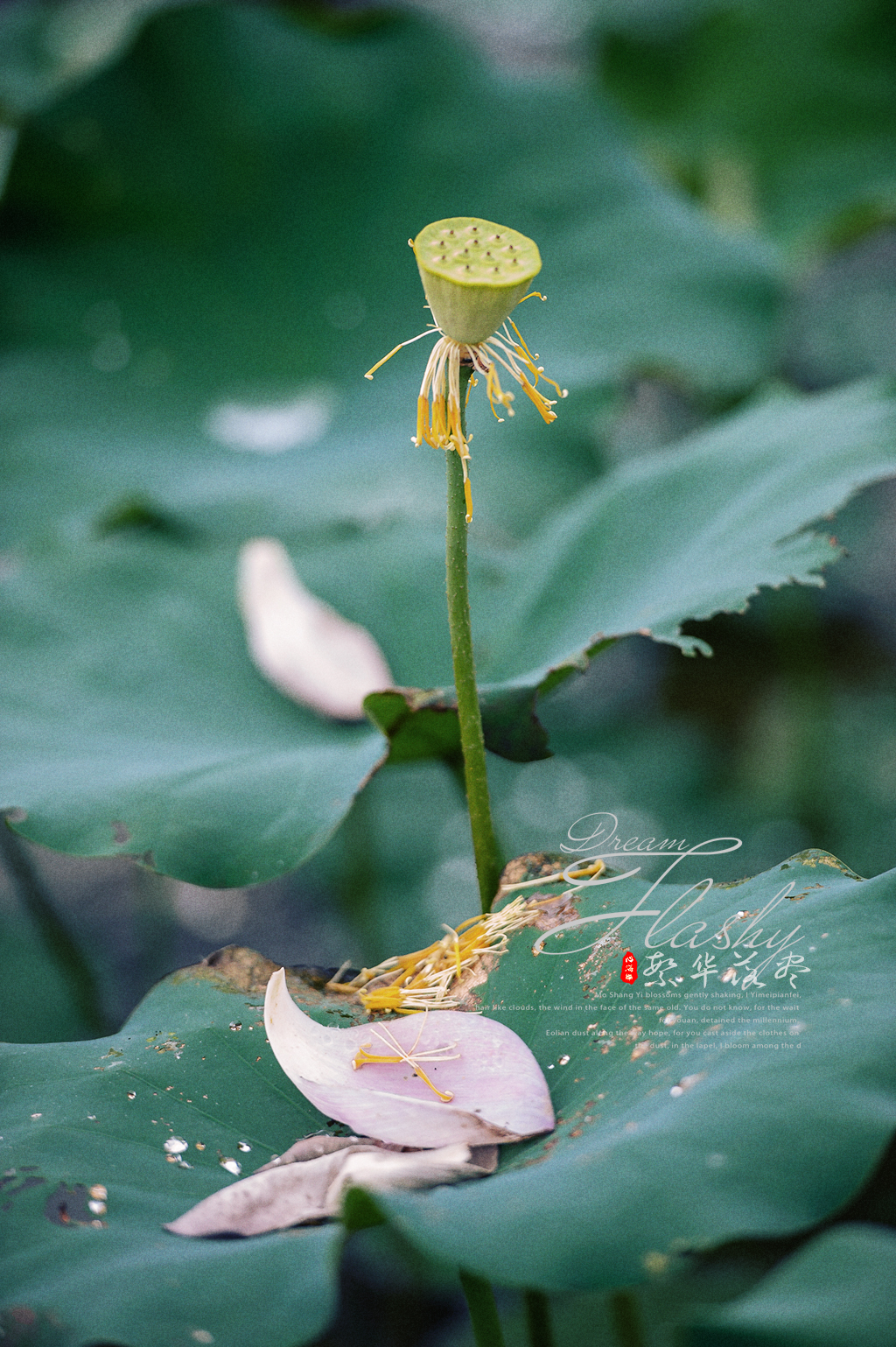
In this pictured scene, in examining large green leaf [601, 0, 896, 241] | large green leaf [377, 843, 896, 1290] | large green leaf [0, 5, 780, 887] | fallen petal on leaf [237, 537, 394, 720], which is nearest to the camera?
large green leaf [377, 843, 896, 1290]

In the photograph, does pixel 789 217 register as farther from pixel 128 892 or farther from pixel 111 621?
pixel 128 892

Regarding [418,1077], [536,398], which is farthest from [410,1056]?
[536,398]

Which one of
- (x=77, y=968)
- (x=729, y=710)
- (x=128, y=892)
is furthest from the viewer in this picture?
(x=729, y=710)

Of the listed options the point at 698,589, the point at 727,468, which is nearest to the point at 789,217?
the point at 727,468

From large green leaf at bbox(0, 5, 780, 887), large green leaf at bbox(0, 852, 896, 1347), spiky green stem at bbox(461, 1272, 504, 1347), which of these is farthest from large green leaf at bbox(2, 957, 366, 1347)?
large green leaf at bbox(0, 5, 780, 887)

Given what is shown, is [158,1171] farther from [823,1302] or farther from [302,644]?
[302,644]

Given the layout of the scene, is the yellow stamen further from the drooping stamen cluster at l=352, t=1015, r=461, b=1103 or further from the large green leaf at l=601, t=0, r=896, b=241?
the large green leaf at l=601, t=0, r=896, b=241
